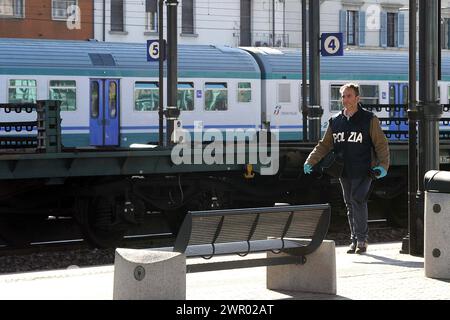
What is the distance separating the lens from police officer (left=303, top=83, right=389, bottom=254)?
1021 centimetres

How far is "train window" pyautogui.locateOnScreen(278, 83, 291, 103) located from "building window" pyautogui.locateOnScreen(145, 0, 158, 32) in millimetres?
16154

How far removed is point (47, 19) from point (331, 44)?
25840 mm

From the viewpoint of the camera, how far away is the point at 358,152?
10.3 meters

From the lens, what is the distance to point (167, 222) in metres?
16.0

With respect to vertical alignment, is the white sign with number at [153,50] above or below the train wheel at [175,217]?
above

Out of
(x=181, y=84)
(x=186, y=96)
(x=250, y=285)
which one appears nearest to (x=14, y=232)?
(x=250, y=285)

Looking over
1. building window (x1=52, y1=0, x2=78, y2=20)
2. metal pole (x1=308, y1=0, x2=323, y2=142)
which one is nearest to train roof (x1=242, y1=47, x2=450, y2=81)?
metal pole (x1=308, y1=0, x2=323, y2=142)

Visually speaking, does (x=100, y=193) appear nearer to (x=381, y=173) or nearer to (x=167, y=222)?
(x=167, y=222)

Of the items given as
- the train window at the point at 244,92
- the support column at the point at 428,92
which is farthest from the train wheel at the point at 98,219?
the train window at the point at 244,92

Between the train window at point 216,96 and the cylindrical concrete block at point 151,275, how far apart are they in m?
19.8

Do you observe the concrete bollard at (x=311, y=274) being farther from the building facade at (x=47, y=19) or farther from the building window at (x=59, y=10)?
the building window at (x=59, y=10)

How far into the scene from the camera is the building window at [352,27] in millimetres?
47156

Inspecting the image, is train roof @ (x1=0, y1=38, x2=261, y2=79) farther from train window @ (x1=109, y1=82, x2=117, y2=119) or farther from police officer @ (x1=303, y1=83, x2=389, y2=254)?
police officer @ (x1=303, y1=83, x2=389, y2=254)
